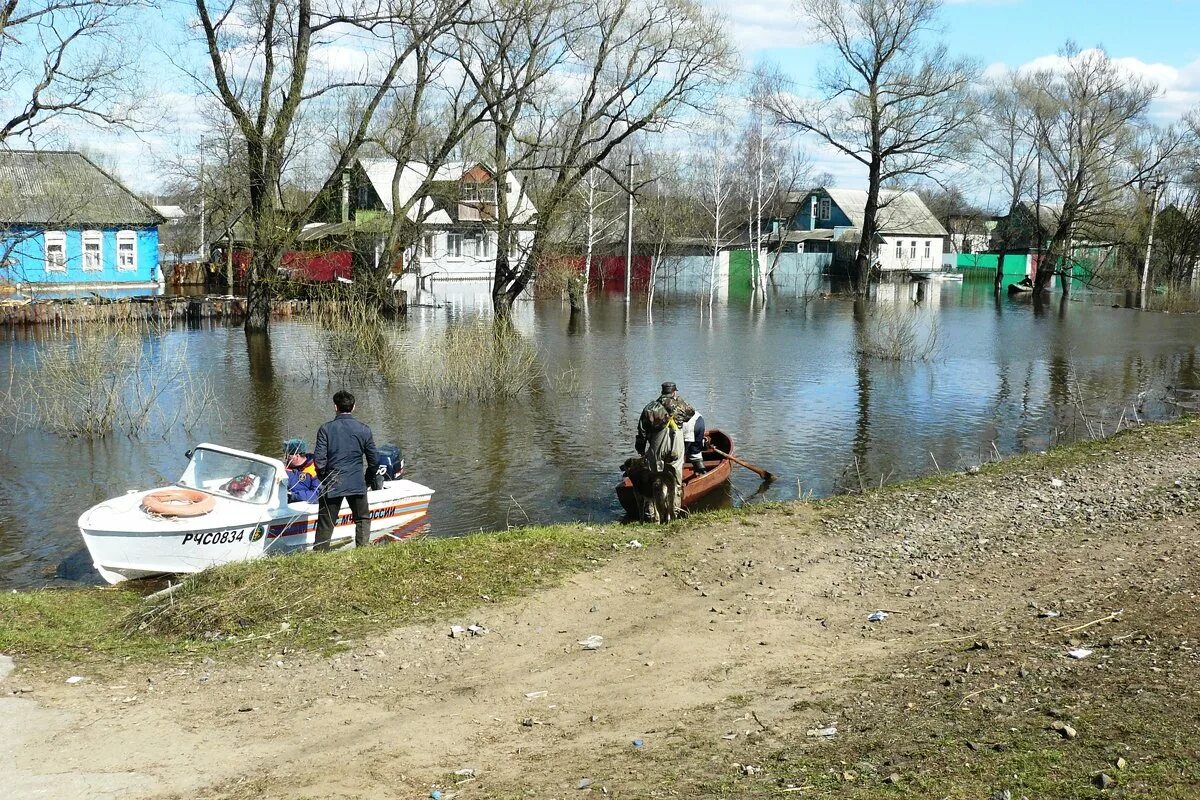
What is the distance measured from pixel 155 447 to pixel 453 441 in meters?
5.47

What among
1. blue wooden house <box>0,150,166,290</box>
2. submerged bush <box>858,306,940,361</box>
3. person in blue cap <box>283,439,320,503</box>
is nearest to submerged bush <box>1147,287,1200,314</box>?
submerged bush <box>858,306,940,361</box>

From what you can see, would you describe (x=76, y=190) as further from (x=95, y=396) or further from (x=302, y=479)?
(x=302, y=479)

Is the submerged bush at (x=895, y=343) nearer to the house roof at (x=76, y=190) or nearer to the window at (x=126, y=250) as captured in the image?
the house roof at (x=76, y=190)

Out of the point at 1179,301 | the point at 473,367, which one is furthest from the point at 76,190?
the point at 1179,301

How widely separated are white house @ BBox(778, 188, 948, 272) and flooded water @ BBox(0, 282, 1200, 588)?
4158 centimetres

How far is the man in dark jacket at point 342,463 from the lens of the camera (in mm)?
11531

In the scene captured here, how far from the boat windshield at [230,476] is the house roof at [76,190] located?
1237 inches

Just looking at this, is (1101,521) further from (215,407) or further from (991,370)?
(991,370)

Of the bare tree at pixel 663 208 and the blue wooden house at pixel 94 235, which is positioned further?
the bare tree at pixel 663 208

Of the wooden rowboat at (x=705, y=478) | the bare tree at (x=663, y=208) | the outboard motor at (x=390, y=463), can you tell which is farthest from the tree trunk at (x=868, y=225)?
the outboard motor at (x=390, y=463)

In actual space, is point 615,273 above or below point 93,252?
below

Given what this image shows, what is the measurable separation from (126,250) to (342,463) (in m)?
46.3

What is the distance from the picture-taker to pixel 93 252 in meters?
50.5

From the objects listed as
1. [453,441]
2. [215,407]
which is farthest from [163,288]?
[453,441]
